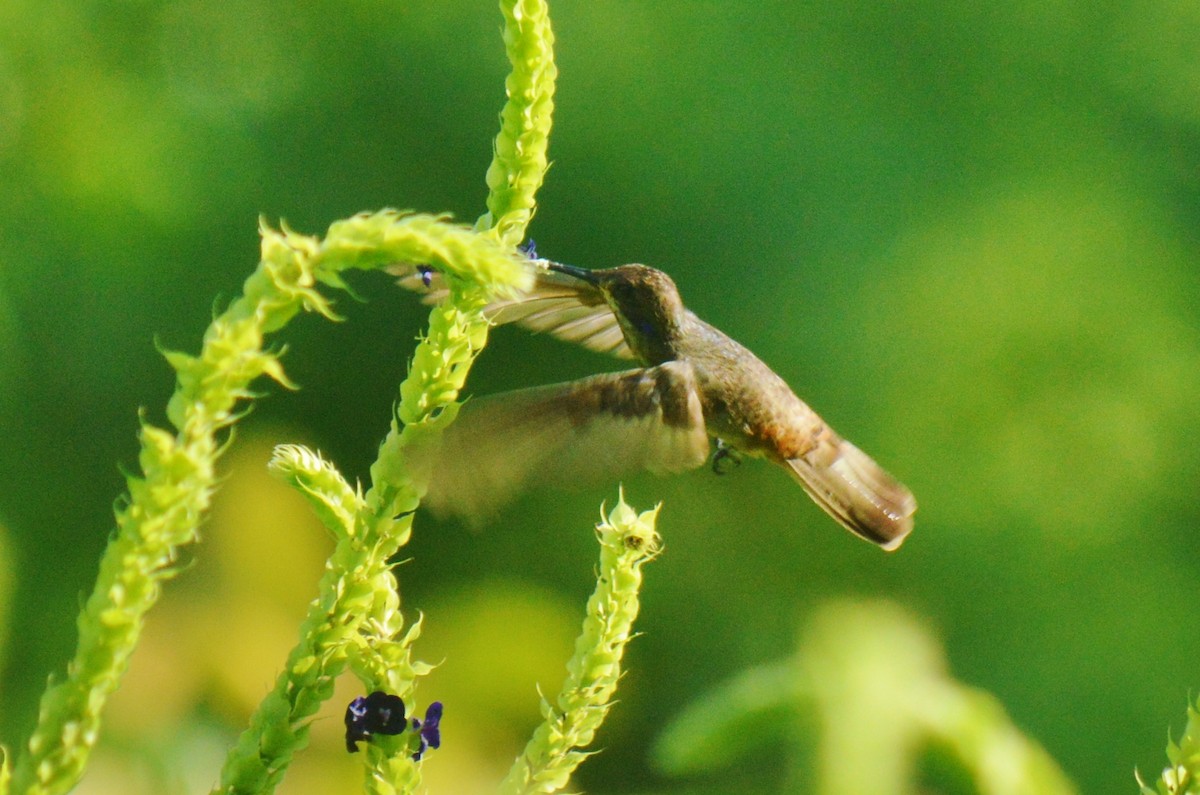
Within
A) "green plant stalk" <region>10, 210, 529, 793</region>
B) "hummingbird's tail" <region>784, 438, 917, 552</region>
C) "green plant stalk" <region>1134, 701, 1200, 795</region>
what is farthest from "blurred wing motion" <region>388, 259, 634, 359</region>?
"green plant stalk" <region>1134, 701, 1200, 795</region>

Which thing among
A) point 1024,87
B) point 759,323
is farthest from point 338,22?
point 1024,87

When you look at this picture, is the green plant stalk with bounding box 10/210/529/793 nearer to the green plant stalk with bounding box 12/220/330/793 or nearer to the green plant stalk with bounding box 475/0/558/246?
the green plant stalk with bounding box 12/220/330/793

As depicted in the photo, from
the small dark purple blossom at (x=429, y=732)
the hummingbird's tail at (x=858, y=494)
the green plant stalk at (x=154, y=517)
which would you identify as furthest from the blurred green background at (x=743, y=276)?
the green plant stalk at (x=154, y=517)

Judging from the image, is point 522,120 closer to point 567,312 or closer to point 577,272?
point 577,272

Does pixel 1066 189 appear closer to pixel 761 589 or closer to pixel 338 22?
pixel 761 589

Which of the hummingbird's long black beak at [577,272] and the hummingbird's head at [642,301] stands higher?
the hummingbird's long black beak at [577,272]

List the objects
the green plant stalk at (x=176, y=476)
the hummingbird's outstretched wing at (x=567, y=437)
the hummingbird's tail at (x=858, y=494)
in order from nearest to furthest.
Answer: the green plant stalk at (x=176, y=476)
the hummingbird's outstretched wing at (x=567, y=437)
the hummingbird's tail at (x=858, y=494)

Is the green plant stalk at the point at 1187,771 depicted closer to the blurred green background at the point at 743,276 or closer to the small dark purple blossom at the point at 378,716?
the small dark purple blossom at the point at 378,716
